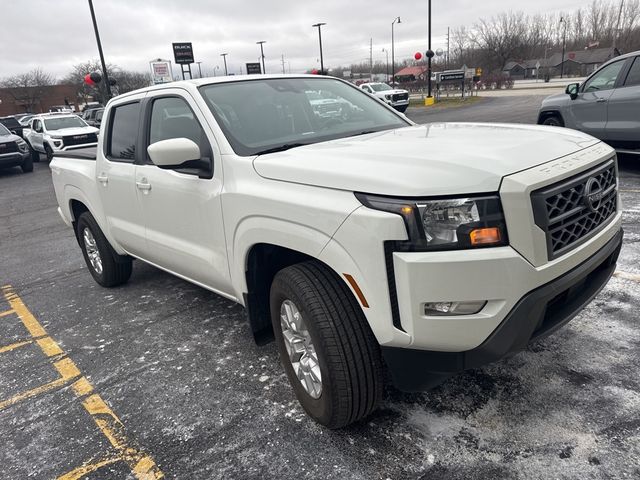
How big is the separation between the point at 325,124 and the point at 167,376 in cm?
199

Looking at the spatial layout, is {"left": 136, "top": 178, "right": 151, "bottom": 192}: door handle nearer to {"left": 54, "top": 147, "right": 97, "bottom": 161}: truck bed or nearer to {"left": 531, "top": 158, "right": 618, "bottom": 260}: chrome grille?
{"left": 54, "top": 147, "right": 97, "bottom": 161}: truck bed

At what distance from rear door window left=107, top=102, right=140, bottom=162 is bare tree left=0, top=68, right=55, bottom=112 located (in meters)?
72.4

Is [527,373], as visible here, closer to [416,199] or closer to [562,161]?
[562,161]

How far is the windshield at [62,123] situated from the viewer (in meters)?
17.3

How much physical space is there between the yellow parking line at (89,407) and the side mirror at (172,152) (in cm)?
152

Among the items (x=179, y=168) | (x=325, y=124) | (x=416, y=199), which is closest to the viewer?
(x=416, y=199)

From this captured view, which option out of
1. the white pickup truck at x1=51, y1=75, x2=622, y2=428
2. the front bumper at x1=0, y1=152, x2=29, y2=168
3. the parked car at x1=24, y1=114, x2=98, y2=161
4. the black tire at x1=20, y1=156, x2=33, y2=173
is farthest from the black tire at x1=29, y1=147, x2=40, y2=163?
the white pickup truck at x1=51, y1=75, x2=622, y2=428

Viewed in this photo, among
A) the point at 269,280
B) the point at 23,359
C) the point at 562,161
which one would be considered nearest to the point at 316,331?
the point at 269,280

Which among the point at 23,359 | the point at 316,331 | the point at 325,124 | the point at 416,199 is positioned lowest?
the point at 23,359

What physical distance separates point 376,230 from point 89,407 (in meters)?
2.21

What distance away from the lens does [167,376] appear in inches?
131

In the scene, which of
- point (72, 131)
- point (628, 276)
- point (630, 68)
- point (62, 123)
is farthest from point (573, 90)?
point (62, 123)

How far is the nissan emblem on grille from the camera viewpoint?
2279mm

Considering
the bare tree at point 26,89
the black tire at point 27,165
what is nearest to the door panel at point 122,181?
the black tire at point 27,165
